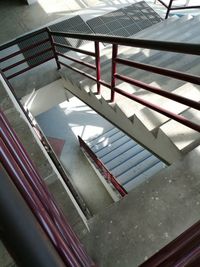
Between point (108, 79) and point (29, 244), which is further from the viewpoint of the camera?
point (108, 79)

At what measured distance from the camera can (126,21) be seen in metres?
4.69

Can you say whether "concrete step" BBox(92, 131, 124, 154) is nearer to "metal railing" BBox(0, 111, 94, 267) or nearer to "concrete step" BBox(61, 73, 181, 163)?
"concrete step" BBox(61, 73, 181, 163)

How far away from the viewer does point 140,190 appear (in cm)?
157

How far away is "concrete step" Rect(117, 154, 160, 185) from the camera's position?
4.98 metres

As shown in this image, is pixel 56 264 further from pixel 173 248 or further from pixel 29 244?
pixel 173 248

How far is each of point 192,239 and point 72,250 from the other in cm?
28

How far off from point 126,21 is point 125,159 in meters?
2.71

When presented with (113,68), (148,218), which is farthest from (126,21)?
(148,218)

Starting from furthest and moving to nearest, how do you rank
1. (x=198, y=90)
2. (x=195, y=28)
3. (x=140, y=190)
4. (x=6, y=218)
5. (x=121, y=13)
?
(x=121, y=13), (x=195, y=28), (x=198, y=90), (x=140, y=190), (x=6, y=218)

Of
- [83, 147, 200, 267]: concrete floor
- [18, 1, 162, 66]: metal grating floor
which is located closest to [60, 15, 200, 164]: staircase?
[83, 147, 200, 267]: concrete floor

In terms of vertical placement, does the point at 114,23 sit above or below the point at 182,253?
above

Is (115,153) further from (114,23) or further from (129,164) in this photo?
(114,23)

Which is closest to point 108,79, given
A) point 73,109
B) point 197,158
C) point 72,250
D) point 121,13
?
point 197,158

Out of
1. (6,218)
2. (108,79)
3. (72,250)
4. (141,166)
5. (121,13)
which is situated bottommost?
(141,166)
